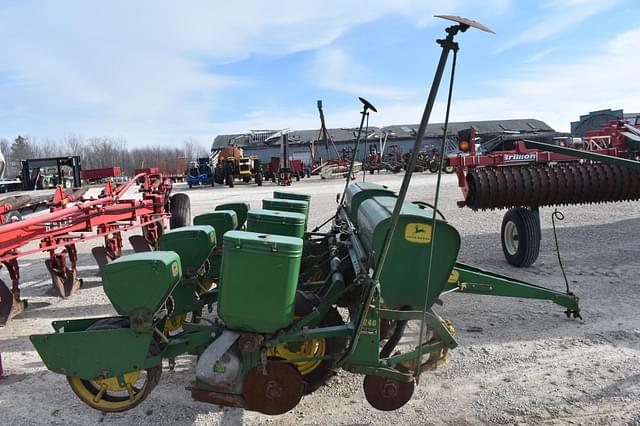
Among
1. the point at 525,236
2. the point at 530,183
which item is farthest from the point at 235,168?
the point at 530,183

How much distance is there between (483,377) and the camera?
11.1 feet

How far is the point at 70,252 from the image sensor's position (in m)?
5.92

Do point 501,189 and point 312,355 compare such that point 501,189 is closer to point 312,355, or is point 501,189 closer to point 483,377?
point 483,377

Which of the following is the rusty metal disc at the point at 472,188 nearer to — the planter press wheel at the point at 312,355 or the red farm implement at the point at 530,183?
the red farm implement at the point at 530,183

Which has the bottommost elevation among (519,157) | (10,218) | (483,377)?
(483,377)

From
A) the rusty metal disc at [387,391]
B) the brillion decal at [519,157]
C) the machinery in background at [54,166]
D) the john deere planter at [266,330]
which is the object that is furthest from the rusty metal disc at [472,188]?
the machinery in background at [54,166]

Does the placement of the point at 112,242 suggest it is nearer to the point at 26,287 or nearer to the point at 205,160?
the point at 26,287

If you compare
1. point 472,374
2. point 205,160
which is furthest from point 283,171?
point 472,374

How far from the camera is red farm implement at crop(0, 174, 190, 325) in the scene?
4.75 m

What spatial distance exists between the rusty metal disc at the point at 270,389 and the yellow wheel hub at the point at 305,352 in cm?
25

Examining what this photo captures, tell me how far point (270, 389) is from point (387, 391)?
0.67m

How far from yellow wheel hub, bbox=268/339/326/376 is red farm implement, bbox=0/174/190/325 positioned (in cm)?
312

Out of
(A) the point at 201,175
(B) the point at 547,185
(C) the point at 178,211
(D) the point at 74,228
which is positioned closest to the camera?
(D) the point at 74,228

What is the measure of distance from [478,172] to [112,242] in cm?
532
